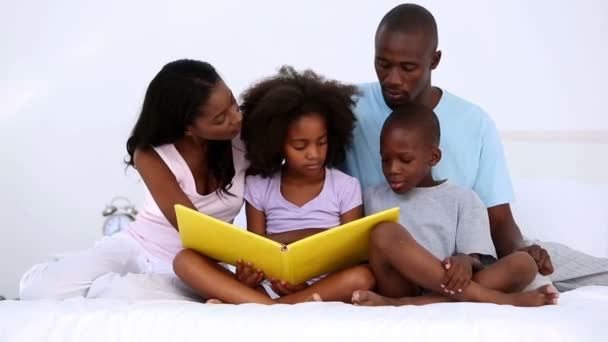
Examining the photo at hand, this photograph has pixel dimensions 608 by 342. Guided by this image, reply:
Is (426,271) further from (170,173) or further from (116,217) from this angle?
(116,217)

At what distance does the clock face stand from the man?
117 cm

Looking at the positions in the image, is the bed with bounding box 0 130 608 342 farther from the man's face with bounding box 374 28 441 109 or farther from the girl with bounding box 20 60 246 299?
the man's face with bounding box 374 28 441 109

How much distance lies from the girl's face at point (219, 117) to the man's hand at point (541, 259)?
0.68m

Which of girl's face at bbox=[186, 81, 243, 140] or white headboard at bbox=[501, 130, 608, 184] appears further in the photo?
white headboard at bbox=[501, 130, 608, 184]

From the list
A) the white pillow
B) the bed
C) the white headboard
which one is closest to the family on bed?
the bed

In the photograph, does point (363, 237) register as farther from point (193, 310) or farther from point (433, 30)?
point (433, 30)

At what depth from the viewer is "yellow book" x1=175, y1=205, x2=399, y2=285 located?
1.75 m

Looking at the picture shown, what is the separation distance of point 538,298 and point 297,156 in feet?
1.95

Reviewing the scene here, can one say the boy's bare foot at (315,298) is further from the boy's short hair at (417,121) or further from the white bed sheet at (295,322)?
the boy's short hair at (417,121)

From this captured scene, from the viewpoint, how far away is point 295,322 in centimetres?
155

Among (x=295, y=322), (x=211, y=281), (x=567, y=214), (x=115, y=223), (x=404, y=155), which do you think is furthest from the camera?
(x=115, y=223)

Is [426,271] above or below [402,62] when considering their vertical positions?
below

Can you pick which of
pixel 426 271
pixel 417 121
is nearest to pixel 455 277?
pixel 426 271

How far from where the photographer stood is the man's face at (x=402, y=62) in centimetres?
211
